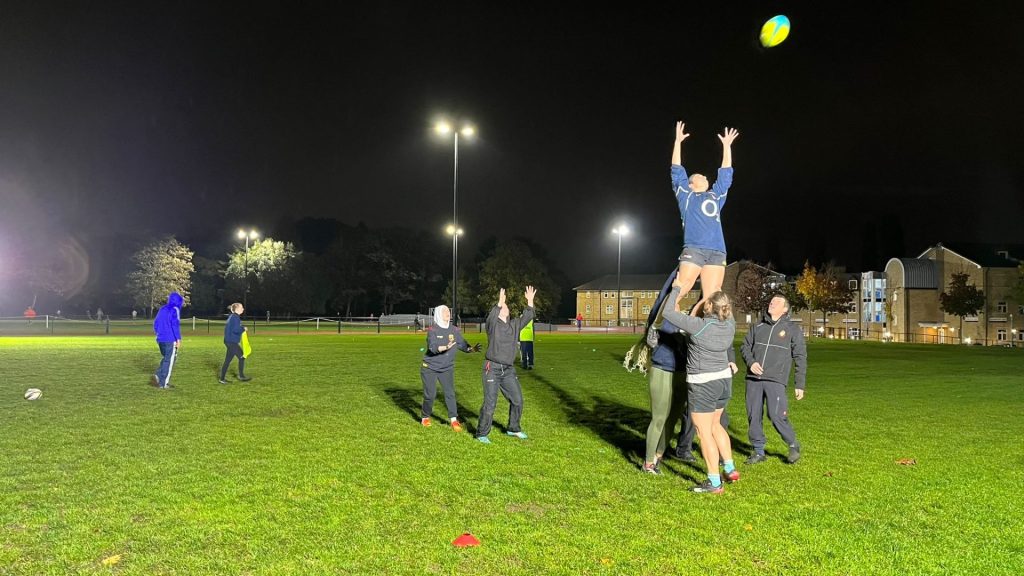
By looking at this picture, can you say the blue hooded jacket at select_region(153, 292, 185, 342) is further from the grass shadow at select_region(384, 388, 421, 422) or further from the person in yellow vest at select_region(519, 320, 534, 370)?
the person in yellow vest at select_region(519, 320, 534, 370)

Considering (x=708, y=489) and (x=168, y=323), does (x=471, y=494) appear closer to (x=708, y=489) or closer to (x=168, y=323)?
(x=708, y=489)

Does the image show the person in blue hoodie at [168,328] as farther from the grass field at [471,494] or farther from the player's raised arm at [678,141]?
the player's raised arm at [678,141]

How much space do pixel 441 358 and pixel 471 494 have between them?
3.91 metres

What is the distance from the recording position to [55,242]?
83.4 m

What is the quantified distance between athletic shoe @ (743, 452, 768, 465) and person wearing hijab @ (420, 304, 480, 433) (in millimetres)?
4127

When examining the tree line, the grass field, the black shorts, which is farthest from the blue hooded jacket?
the tree line

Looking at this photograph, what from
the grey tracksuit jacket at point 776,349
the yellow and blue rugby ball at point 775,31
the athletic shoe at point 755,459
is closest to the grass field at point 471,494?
the athletic shoe at point 755,459

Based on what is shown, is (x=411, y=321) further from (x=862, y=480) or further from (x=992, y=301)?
(x=862, y=480)

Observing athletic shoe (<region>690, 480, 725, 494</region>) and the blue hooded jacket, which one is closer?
athletic shoe (<region>690, 480, 725, 494</region>)

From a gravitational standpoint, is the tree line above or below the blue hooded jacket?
above

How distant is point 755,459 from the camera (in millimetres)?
8273

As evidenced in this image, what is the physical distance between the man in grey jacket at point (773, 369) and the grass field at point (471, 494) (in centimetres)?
37

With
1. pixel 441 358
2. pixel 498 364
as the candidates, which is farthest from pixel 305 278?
pixel 498 364

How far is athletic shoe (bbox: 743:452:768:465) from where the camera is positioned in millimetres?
8242
